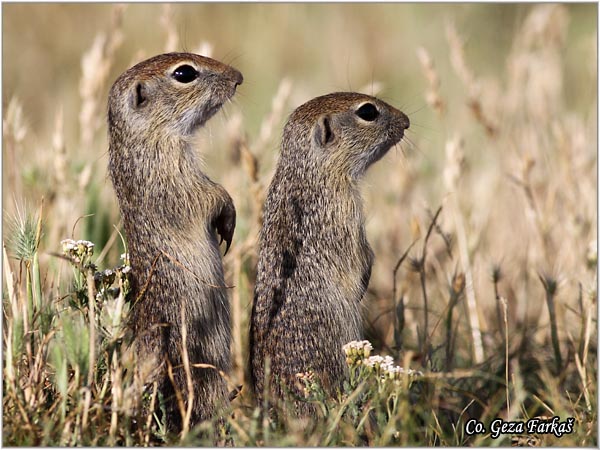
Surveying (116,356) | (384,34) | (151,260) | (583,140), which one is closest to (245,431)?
(116,356)

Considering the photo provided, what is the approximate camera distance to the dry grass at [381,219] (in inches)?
149

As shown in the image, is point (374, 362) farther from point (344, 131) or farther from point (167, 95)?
point (167, 95)

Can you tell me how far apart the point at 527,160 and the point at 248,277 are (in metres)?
2.09

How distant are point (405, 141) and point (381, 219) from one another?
86.9 inches

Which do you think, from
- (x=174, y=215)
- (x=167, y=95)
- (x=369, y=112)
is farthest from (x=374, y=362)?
(x=167, y=95)

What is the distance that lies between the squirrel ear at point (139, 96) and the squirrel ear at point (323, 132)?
0.98 meters

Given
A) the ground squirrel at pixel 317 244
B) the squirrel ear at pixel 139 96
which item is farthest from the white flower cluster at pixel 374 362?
the squirrel ear at pixel 139 96

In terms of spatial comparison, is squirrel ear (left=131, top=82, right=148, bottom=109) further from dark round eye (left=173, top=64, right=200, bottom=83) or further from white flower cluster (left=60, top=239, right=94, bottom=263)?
white flower cluster (left=60, top=239, right=94, bottom=263)

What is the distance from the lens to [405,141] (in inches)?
211

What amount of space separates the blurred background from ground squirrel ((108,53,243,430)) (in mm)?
248

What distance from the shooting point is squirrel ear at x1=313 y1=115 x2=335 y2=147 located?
15.9 feet

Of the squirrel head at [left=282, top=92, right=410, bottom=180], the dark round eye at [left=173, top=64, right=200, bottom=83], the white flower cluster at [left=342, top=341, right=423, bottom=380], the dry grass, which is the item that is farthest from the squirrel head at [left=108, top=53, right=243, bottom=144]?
the white flower cluster at [left=342, top=341, right=423, bottom=380]

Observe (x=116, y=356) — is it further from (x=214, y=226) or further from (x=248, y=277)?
(x=248, y=277)

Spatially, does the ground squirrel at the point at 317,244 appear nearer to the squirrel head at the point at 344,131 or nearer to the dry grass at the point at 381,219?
the squirrel head at the point at 344,131
